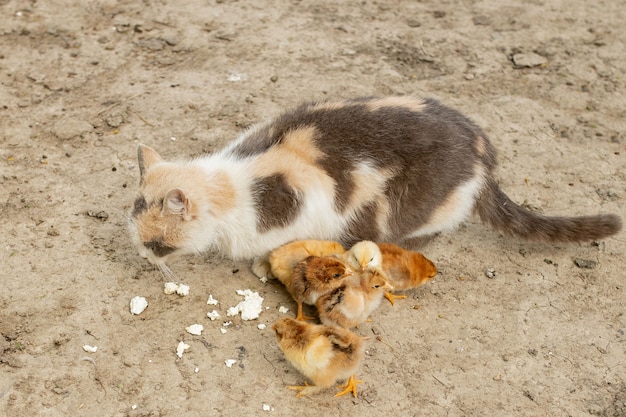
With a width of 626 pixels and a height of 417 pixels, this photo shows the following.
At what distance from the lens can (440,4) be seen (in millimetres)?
8242

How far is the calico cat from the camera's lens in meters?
4.70

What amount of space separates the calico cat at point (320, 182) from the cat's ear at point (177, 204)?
0.02 metres

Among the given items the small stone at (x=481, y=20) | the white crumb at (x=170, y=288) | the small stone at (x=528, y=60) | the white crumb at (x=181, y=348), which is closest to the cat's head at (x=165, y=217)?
the white crumb at (x=170, y=288)

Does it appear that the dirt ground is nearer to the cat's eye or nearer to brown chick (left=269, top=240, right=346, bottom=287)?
brown chick (left=269, top=240, right=346, bottom=287)

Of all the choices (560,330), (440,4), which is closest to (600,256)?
(560,330)

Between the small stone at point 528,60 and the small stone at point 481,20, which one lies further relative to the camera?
the small stone at point 481,20

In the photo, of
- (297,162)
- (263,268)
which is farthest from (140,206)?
(297,162)

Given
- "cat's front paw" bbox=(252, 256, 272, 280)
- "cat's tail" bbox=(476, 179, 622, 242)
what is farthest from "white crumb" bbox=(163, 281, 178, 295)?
"cat's tail" bbox=(476, 179, 622, 242)

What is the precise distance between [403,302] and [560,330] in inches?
42.4

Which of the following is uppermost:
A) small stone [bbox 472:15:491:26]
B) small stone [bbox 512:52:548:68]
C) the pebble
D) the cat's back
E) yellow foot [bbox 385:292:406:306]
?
the cat's back

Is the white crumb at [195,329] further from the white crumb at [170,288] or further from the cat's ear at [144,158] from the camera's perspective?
the cat's ear at [144,158]

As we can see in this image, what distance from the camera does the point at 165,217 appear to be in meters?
4.58

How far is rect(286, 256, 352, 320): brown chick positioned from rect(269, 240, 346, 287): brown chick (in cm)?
14

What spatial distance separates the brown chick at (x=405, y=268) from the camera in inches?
186
